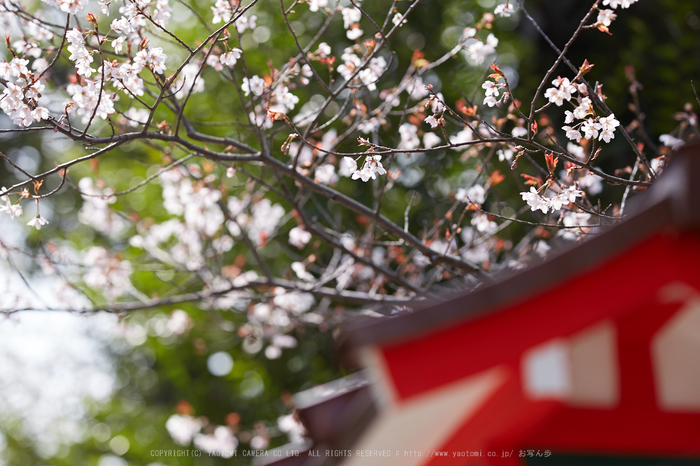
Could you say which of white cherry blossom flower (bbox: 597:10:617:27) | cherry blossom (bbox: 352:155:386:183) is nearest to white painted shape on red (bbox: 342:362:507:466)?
cherry blossom (bbox: 352:155:386:183)

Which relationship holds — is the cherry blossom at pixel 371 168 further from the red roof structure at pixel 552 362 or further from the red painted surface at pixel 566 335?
the red painted surface at pixel 566 335

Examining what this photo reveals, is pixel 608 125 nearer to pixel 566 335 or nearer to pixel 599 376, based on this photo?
pixel 599 376

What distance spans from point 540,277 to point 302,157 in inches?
110

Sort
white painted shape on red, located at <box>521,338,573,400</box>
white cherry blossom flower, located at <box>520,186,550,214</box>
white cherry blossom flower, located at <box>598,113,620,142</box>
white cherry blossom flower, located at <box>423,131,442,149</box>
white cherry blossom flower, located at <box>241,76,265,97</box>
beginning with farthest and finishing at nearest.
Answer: white cherry blossom flower, located at <box>423,131,442,149</box> → white cherry blossom flower, located at <box>241,76,265,97</box> → white cherry blossom flower, located at <box>520,186,550,214</box> → white cherry blossom flower, located at <box>598,113,620,142</box> → white painted shape on red, located at <box>521,338,573,400</box>

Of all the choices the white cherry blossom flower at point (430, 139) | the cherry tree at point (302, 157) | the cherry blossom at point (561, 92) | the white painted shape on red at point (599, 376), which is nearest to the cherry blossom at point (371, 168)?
the cherry tree at point (302, 157)

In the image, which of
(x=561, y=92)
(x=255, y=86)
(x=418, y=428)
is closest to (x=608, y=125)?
(x=561, y=92)

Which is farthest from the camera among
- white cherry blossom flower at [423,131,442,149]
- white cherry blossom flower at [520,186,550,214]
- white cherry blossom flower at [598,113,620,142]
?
white cherry blossom flower at [423,131,442,149]

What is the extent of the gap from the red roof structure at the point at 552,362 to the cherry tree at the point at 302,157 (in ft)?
1.62

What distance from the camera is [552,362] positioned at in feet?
5.11

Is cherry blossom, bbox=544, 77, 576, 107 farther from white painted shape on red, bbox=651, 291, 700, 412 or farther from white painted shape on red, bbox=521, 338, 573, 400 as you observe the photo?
white painted shape on red, bbox=521, 338, 573, 400

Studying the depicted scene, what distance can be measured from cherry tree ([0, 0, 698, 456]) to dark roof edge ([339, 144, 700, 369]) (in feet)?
2.37

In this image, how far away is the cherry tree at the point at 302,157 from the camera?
7.61 feet

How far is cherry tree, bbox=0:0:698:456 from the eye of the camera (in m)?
2.32

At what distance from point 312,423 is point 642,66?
4.71m
